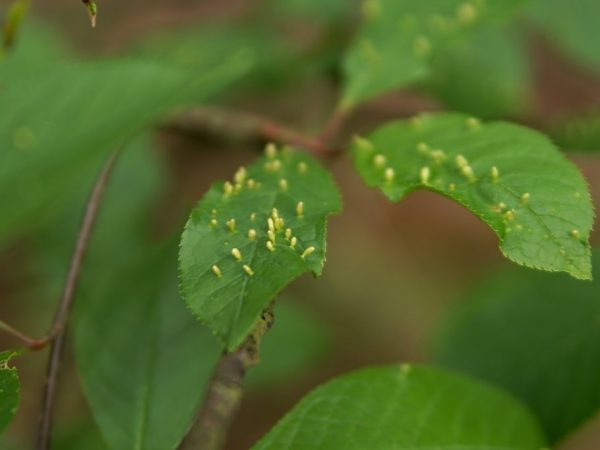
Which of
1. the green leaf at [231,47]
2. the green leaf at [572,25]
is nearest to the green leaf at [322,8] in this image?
the green leaf at [231,47]

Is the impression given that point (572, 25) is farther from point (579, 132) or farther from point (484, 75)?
point (579, 132)

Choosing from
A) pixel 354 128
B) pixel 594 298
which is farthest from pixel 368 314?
pixel 594 298

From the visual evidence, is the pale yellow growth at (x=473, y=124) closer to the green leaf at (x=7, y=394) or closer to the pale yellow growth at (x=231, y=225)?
the pale yellow growth at (x=231, y=225)

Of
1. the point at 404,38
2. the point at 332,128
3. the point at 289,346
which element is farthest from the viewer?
the point at 289,346

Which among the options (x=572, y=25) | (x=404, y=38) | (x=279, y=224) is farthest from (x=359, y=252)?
(x=279, y=224)

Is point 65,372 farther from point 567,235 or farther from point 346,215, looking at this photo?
point 567,235

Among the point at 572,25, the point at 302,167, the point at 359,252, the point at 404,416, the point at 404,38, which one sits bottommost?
the point at 359,252
